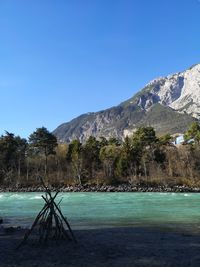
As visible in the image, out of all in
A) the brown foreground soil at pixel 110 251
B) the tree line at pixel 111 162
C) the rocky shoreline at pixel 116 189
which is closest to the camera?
the brown foreground soil at pixel 110 251

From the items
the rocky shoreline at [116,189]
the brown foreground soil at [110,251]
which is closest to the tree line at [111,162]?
the rocky shoreline at [116,189]

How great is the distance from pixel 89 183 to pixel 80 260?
72502mm

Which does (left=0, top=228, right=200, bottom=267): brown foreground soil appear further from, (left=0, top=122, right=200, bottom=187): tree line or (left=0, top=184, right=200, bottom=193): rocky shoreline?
(left=0, top=122, right=200, bottom=187): tree line

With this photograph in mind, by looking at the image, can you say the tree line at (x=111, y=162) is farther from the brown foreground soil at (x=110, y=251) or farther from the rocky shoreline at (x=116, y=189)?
the brown foreground soil at (x=110, y=251)

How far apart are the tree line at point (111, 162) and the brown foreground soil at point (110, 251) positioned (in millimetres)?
63290

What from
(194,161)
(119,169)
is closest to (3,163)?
(119,169)

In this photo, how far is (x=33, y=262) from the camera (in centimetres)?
1191

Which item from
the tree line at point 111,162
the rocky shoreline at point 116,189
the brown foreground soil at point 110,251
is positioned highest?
the tree line at point 111,162

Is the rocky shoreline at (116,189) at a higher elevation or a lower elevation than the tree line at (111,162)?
lower

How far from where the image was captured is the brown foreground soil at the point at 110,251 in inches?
464

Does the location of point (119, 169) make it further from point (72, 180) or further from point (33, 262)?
point (33, 262)

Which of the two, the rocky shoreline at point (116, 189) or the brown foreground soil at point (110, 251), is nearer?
→ the brown foreground soil at point (110, 251)

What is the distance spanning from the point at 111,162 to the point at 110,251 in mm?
74172

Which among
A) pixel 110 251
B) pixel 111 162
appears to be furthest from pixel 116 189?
pixel 110 251
